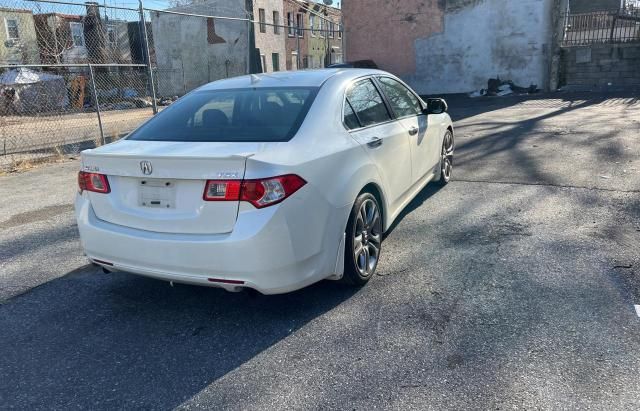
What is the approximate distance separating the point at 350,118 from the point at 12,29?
34.5 meters

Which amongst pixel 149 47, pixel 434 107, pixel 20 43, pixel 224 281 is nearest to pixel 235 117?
pixel 224 281

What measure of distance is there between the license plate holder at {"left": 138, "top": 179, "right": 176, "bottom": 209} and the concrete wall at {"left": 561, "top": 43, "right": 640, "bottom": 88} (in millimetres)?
18037

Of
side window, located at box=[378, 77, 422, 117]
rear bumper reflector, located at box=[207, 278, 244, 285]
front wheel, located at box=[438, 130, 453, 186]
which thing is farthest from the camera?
front wheel, located at box=[438, 130, 453, 186]

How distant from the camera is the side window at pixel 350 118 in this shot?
3844mm

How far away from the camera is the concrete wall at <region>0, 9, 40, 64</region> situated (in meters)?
29.8

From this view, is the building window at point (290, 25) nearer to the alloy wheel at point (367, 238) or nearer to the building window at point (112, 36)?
the building window at point (112, 36)

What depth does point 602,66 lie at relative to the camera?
17.2 metres

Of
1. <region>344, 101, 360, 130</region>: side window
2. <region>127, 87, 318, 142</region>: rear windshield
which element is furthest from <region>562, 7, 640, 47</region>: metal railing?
<region>127, 87, 318, 142</region>: rear windshield

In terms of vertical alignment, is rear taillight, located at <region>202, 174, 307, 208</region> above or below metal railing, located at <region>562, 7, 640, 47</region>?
below

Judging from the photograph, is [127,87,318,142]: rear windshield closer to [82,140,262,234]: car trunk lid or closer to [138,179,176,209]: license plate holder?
[82,140,262,234]: car trunk lid

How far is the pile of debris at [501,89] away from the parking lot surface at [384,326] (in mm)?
13979

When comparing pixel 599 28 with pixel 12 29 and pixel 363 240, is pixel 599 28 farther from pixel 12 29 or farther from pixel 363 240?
pixel 12 29

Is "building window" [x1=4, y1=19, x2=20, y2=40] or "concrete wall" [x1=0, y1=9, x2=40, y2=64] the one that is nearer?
"concrete wall" [x1=0, y1=9, x2=40, y2=64]

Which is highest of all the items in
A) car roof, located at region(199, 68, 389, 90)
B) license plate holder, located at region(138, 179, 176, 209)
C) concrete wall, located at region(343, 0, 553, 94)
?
concrete wall, located at region(343, 0, 553, 94)
